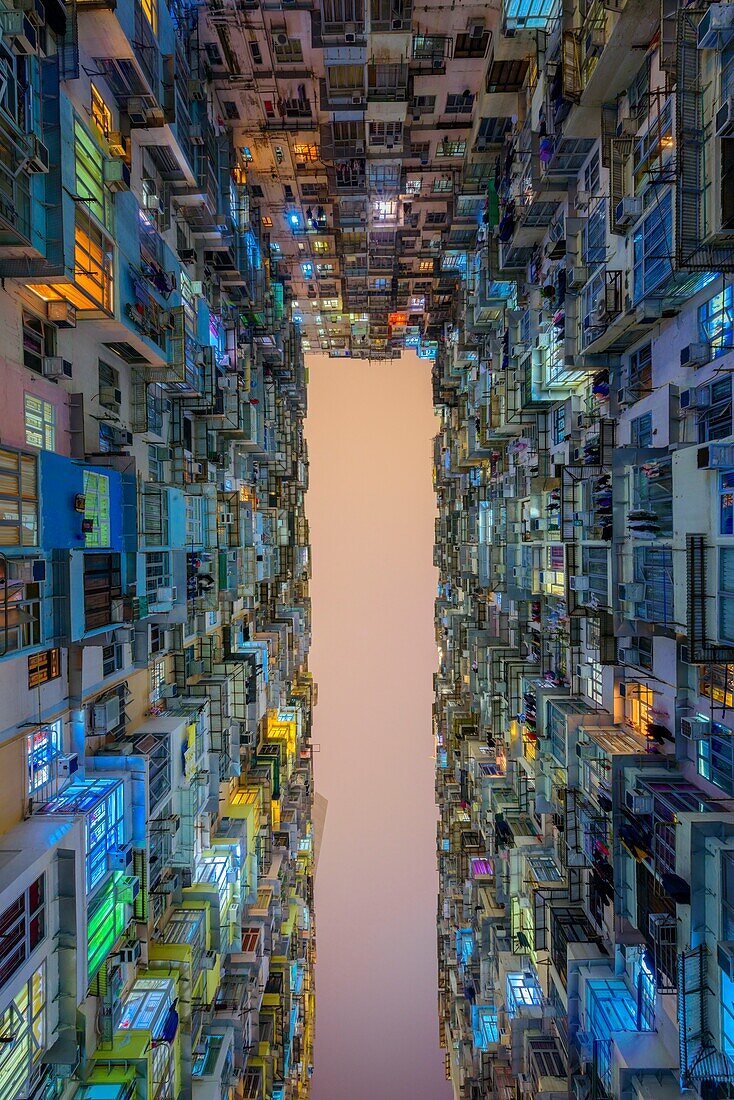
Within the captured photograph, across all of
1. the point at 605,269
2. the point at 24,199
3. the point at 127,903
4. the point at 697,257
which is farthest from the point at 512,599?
the point at 24,199

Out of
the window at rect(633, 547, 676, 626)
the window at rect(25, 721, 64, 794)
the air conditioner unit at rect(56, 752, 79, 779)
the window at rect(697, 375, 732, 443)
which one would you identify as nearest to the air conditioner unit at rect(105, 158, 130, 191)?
the window at rect(25, 721, 64, 794)

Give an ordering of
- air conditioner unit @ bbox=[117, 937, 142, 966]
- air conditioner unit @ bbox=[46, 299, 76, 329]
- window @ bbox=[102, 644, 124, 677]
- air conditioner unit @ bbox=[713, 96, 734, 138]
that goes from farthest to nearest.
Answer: window @ bbox=[102, 644, 124, 677] < air conditioner unit @ bbox=[117, 937, 142, 966] < air conditioner unit @ bbox=[46, 299, 76, 329] < air conditioner unit @ bbox=[713, 96, 734, 138]

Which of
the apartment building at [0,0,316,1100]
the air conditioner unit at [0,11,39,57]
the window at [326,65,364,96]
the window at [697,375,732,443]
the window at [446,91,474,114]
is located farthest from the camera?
the window at [446,91,474,114]

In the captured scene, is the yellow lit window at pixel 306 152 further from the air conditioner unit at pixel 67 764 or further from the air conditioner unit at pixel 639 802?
the air conditioner unit at pixel 639 802

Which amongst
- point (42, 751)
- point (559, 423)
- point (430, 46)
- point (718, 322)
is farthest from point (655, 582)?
point (430, 46)

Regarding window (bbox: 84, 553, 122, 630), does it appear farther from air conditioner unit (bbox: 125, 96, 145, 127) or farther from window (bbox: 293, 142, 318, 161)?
window (bbox: 293, 142, 318, 161)

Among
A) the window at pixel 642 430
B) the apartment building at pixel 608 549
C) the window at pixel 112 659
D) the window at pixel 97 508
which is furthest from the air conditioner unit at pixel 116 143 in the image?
the window at pixel 642 430

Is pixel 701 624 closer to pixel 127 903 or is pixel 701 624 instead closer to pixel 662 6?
pixel 662 6
